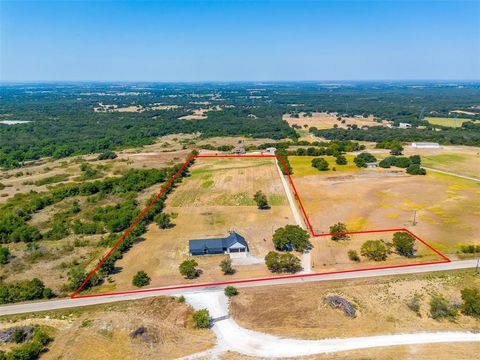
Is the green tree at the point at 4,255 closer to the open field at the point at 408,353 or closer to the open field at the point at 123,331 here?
the open field at the point at 123,331

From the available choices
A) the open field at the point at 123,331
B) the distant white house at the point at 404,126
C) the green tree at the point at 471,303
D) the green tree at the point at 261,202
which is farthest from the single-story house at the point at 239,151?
the distant white house at the point at 404,126

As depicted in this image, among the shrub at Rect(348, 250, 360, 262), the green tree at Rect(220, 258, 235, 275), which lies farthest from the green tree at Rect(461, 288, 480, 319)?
the green tree at Rect(220, 258, 235, 275)

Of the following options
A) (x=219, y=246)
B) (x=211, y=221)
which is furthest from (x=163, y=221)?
(x=219, y=246)

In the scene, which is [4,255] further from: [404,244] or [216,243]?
[404,244]

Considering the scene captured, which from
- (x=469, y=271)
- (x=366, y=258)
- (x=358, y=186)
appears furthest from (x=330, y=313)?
(x=358, y=186)

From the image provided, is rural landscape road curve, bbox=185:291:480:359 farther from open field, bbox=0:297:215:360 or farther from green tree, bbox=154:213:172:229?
green tree, bbox=154:213:172:229

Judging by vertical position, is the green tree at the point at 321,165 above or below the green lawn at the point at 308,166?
above
